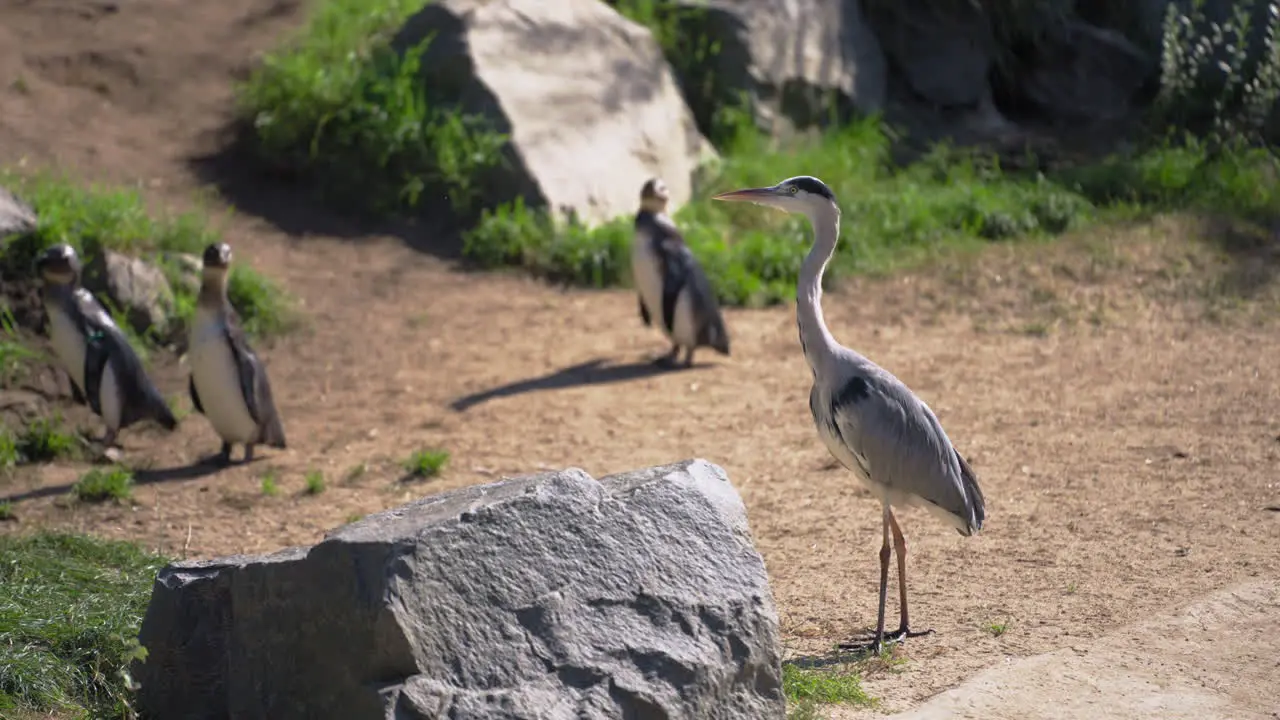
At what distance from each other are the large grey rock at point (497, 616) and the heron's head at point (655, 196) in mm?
5819

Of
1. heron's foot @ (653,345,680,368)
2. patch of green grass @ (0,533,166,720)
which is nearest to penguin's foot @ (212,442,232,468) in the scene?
patch of green grass @ (0,533,166,720)

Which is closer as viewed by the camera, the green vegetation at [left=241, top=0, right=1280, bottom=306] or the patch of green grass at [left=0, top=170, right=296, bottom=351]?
the patch of green grass at [left=0, top=170, right=296, bottom=351]

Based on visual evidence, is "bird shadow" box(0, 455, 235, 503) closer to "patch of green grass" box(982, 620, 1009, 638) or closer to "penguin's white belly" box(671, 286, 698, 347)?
"penguin's white belly" box(671, 286, 698, 347)

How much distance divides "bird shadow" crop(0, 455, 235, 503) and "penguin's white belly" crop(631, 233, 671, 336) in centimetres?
289

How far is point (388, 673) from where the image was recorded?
3684 millimetres

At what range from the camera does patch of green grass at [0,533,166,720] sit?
4.66 metres

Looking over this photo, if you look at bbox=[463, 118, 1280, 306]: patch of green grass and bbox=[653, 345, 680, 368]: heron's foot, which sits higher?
bbox=[463, 118, 1280, 306]: patch of green grass

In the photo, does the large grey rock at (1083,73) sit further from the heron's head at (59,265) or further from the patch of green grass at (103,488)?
the patch of green grass at (103,488)

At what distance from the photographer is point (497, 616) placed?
3.79 metres

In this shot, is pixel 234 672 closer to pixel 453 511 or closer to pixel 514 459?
pixel 453 511

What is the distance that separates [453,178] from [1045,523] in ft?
21.1

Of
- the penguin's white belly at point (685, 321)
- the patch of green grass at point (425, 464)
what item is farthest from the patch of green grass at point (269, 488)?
the penguin's white belly at point (685, 321)

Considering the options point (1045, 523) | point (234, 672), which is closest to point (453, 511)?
point (234, 672)

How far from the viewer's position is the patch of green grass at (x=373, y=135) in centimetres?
1146
